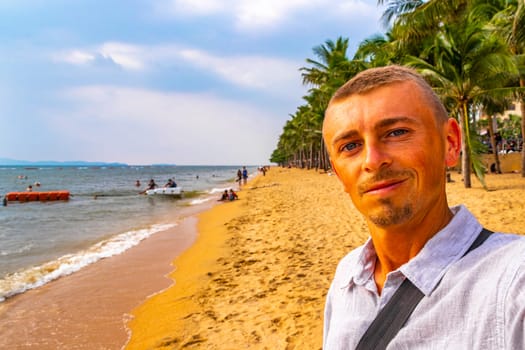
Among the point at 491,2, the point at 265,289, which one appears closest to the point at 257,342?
the point at 265,289

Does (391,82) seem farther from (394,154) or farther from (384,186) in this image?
(384,186)

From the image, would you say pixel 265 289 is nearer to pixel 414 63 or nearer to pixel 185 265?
pixel 185 265

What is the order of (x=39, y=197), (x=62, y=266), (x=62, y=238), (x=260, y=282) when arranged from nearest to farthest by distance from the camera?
(x=260, y=282)
(x=62, y=266)
(x=62, y=238)
(x=39, y=197)

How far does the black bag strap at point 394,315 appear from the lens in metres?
0.87

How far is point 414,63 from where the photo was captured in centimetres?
1425

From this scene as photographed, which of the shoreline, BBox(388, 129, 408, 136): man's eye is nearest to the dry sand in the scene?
the shoreline

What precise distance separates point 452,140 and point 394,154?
288mm

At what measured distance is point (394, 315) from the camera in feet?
2.93

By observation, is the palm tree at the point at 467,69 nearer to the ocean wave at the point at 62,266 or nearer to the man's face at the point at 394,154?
the ocean wave at the point at 62,266

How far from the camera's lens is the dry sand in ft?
13.0

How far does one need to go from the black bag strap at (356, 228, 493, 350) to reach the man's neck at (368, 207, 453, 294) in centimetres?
14

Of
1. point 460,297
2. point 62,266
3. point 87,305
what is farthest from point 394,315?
point 62,266

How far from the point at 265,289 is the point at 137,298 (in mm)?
2395

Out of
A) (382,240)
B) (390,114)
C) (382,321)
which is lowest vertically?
(382,321)
